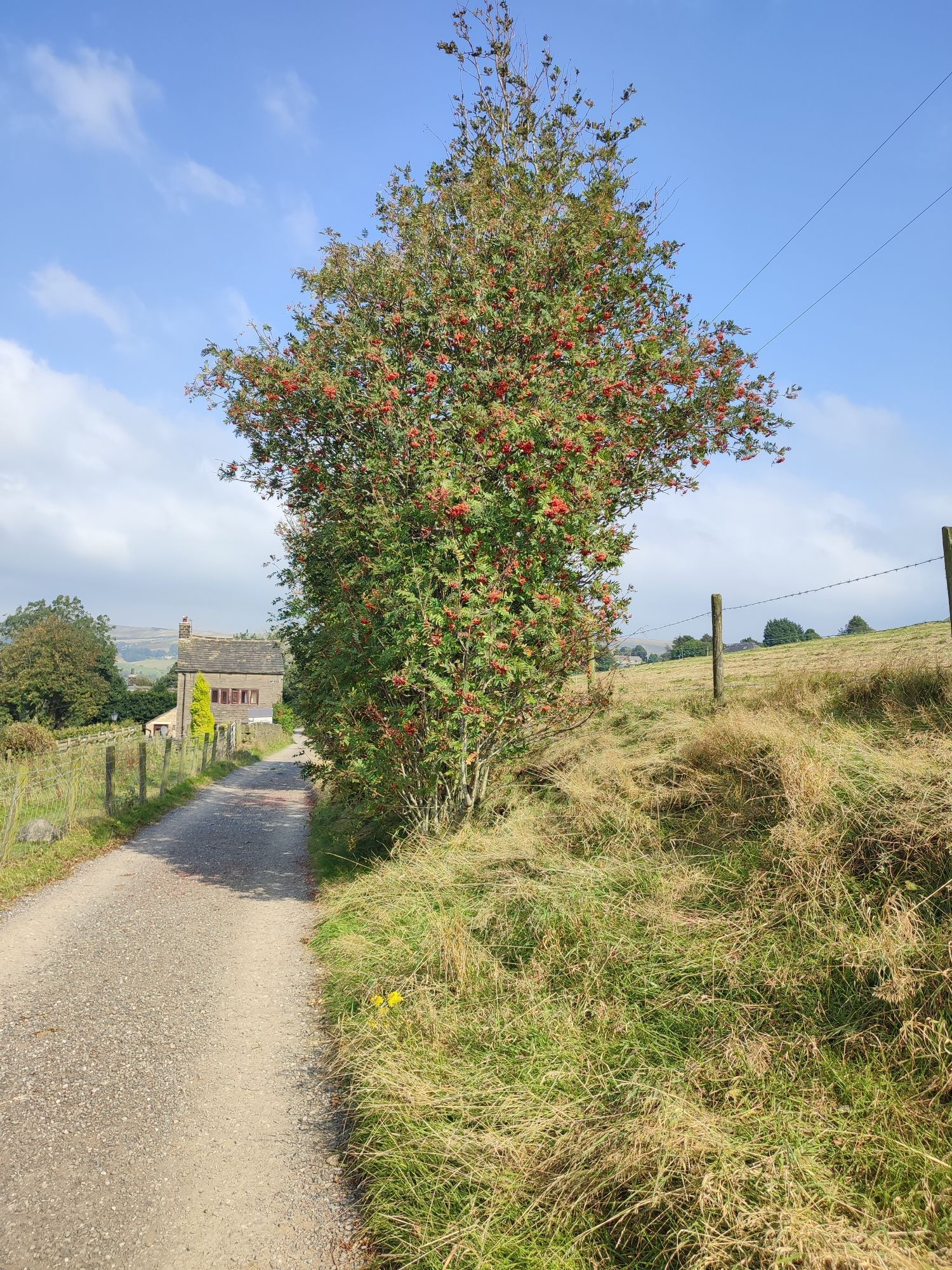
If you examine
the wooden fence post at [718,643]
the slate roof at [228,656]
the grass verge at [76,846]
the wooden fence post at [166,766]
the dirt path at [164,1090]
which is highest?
the slate roof at [228,656]

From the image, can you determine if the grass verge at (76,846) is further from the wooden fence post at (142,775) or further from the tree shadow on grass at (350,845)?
the tree shadow on grass at (350,845)

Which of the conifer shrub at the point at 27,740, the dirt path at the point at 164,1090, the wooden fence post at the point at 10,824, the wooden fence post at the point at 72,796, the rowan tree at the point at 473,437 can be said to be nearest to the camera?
the dirt path at the point at 164,1090

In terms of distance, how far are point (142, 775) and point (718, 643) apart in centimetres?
1253

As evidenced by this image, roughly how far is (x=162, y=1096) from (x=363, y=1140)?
4.75 ft

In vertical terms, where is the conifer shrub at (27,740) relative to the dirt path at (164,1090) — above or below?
above

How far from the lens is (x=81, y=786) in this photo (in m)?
13.3

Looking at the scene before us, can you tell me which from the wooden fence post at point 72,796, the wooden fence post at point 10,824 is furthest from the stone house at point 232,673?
the wooden fence post at point 10,824

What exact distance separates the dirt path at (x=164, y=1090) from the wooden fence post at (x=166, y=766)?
9492 mm

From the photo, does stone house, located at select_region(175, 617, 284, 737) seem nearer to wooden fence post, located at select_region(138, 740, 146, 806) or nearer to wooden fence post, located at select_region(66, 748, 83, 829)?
wooden fence post, located at select_region(138, 740, 146, 806)

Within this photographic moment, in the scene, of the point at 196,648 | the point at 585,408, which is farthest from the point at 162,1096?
the point at 196,648

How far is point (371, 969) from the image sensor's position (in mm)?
5965

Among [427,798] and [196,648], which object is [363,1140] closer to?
[427,798]

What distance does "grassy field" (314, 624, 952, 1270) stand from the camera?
302cm

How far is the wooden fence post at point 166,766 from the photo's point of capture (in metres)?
18.7
